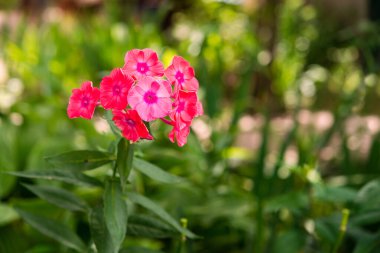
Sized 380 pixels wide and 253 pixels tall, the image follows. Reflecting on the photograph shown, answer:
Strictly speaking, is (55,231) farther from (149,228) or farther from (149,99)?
(149,99)

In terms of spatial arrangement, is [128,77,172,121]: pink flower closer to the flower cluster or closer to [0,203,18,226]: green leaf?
the flower cluster

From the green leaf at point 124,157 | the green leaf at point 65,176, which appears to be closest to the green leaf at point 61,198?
the green leaf at point 65,176

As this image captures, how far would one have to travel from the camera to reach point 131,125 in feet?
2.41

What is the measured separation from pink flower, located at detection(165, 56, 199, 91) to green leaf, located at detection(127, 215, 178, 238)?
255 mm

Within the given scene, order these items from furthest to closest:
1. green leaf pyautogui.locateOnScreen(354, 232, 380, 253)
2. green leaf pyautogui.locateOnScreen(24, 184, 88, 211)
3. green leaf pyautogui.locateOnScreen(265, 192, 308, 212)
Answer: green leaf pyautogui.locateOnScreen(265, 192, 308, 212), green leaf pyautogui.locateOnScreen(354, 232, 380, 253), green leaf pyautogui.locateOnScreen(24, 184, 88, 211)

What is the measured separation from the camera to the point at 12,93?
7.46ft

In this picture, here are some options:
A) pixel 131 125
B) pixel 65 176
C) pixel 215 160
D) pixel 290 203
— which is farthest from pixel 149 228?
pixel 215 160

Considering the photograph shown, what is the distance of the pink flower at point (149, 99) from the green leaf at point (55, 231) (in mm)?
374

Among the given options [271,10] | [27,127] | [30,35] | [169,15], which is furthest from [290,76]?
[27,127]

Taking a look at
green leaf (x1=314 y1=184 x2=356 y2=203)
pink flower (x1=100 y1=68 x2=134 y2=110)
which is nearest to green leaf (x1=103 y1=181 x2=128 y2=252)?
pink flower (x1=100 y1=68 x2=134 y2=110)

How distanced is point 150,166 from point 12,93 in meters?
1.52

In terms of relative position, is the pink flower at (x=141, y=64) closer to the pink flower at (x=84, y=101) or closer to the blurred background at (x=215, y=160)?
the pink flower at (x=84, y=101)

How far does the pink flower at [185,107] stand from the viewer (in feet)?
2.47

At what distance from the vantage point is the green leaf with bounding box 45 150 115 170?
0.85m
